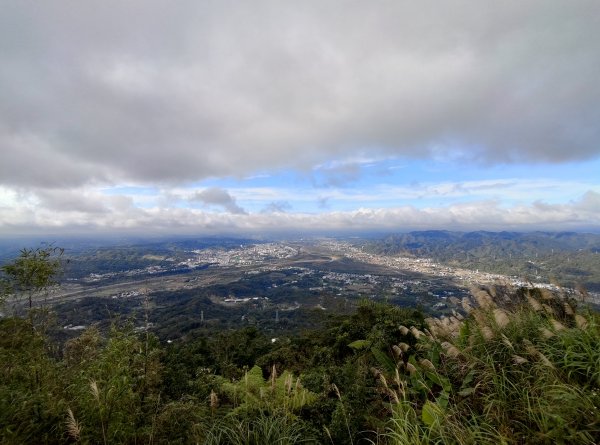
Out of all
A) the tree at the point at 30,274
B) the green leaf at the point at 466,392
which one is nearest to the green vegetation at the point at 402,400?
the green leaf at the point at 466,392

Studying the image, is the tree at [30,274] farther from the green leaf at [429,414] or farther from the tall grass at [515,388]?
the green leaf at [429,414]

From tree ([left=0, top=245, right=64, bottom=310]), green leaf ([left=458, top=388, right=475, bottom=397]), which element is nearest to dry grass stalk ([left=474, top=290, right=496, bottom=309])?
green leaf ([left=458, top=388, right=475, bottom=397])

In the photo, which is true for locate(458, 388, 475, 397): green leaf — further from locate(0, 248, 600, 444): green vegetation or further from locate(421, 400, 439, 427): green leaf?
locate(421, 400, 439, 427): green leaf

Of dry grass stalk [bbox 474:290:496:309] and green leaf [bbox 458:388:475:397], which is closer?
green leaf [bbox 458:388:475:397]

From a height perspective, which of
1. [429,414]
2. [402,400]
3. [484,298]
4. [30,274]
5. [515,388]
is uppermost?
[30,274]

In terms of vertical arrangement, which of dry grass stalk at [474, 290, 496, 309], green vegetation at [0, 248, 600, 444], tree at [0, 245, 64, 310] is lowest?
green vegetation at [0, 248, 600, 444]

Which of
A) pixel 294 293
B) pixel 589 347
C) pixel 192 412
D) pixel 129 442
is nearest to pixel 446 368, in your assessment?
pixel 589 347

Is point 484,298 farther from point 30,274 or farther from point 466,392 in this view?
point 30,274

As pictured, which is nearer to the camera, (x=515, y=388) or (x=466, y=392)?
(x=515, y=388)

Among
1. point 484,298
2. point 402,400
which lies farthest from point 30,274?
point 484,298

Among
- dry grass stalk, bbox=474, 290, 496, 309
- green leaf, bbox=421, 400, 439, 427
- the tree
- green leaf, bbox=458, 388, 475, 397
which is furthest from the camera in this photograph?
the tree
